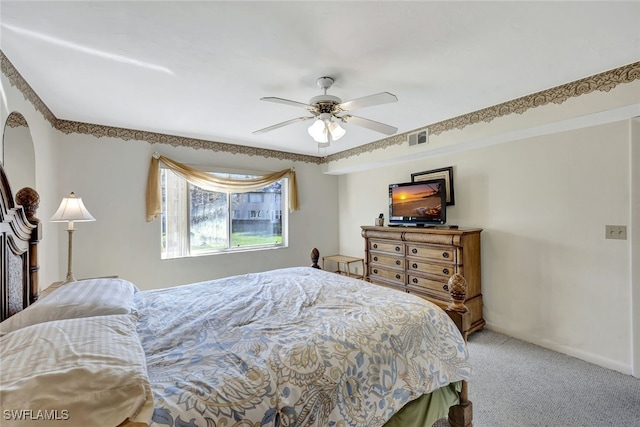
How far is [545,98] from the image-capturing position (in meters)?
2.49

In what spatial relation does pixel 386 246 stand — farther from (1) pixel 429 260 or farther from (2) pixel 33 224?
(2) pixel 33 224

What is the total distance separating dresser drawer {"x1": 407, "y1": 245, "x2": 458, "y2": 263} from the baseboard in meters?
0.97

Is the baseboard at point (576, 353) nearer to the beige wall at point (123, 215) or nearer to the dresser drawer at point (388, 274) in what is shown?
the dresser drawer at point (388, 274)

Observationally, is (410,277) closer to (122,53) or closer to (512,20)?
(512,20)

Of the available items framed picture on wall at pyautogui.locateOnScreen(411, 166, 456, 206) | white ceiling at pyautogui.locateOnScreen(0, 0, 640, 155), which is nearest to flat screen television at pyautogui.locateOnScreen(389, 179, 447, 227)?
framed picture on wall at pyautogui.locateOnScreen(411, 166, 456, 206)

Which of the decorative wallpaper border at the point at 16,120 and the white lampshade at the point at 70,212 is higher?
the decorative wallpaper border at the point at 16,120

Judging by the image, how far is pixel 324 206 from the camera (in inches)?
206

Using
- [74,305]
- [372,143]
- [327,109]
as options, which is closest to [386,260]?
[372,143]

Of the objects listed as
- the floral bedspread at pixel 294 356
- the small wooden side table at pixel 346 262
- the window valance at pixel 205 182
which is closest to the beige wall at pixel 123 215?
the window valance at pixel 205 182

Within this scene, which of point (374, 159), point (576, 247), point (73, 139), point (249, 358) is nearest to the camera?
point (249, 358)

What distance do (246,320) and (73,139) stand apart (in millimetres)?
3243

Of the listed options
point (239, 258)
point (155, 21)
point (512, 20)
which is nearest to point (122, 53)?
point (155, 21)

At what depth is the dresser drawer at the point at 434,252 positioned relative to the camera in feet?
9.86
